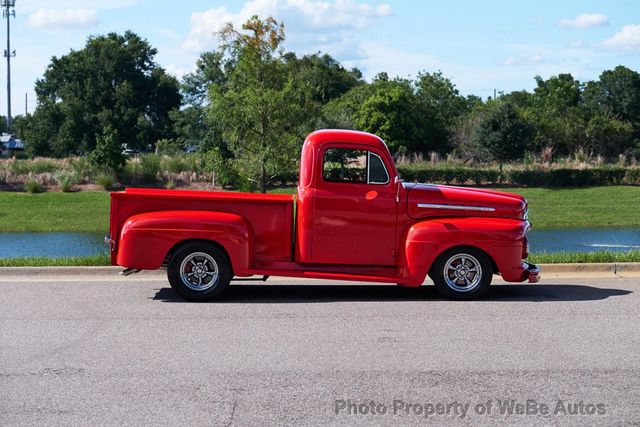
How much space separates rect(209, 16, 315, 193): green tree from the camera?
22562 millimetres

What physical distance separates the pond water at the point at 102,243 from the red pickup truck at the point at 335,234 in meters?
10.5

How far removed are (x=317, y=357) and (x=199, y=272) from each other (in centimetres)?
290

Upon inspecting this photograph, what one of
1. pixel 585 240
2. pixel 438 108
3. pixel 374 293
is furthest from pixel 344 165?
pixel 438 108

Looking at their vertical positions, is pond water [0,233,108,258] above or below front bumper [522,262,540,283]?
below

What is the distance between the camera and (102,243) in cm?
2422

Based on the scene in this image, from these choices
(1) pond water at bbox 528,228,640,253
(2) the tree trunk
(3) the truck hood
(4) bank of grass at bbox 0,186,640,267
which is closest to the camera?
(3) the truck hood

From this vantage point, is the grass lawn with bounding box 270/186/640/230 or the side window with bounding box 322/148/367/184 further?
the grass lawn with bounding box 270/186/640/230

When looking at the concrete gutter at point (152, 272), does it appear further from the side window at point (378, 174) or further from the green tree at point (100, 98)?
the green tree at point (100, 98)

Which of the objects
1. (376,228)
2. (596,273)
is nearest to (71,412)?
(376,228)

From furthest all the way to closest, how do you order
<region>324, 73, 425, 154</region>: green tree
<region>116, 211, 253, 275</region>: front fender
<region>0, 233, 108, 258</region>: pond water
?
<region>324, 73, 425, 154</region>: green tree
<region>0, 233, 108, 258</region>: pond water
<region>116, 211, 253, 275</region>: front fender

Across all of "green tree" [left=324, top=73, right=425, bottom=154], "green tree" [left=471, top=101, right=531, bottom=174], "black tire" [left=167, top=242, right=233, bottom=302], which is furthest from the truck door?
"green tree" [left=324, top=73, right=425, bottom=154]

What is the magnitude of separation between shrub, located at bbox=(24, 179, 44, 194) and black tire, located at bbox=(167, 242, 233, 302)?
1029 inches

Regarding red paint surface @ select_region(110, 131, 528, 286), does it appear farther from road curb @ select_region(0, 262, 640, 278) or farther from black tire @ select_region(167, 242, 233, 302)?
road curb @ select_region(0, 262, 640, 278)

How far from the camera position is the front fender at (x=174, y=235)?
9.92 metres
